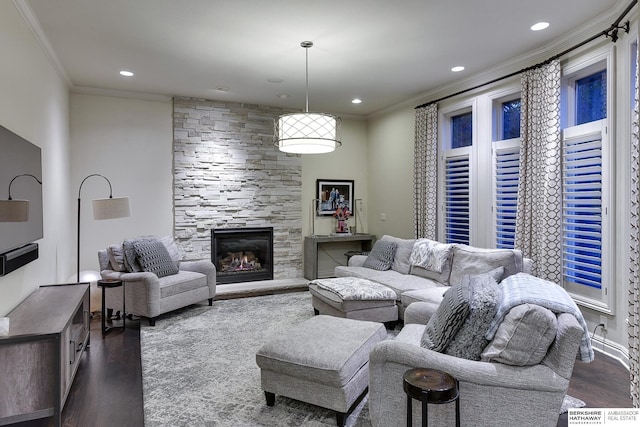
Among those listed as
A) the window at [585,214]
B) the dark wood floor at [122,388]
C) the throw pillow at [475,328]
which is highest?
the window at [585,214]

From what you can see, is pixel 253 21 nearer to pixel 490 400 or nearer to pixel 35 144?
pixel 35 144

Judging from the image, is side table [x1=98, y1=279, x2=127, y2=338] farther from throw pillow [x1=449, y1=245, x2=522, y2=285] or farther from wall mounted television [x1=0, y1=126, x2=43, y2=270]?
throw pillow [x1=449, y1=245, x2=522, y2=285]

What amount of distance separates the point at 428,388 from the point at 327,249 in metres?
5.23

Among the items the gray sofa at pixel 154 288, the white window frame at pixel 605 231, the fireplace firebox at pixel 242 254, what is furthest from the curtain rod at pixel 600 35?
the gray sofa at pixel 154 288

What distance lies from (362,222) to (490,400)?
544cm

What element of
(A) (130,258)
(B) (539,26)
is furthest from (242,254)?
(B) (539,26)

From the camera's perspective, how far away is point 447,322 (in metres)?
2.06

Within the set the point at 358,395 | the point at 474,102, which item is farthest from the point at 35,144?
the point at 474,102

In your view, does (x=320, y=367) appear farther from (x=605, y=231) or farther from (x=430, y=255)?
(x=605, y=231)

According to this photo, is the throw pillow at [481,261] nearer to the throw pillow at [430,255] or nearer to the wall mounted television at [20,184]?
the throw pillow at [430,255]

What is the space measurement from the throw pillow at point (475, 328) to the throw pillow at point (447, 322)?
3 centimetres

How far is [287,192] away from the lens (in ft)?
21.8

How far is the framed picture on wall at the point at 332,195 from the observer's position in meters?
6.93

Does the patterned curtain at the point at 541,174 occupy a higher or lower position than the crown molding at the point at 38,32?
lower
